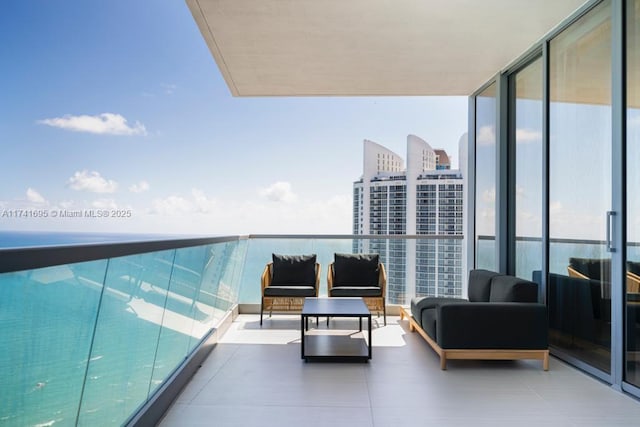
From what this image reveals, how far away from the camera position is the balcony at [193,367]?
4.77 ft

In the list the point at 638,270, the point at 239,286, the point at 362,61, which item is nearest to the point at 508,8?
the point at 362,61

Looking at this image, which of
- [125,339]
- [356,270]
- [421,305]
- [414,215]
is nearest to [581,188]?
[421,305]

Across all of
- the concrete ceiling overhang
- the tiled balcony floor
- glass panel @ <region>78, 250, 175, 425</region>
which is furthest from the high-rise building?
glass panel @ <region>78, 250, 175, 425</region>

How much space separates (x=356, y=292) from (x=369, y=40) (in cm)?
305

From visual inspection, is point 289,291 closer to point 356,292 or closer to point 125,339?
point 356,292

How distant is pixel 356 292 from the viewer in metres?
5.77

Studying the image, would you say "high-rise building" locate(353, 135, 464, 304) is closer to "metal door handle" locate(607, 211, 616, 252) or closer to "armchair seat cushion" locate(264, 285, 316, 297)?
"armchair seat cushion" locate(264, 285, 316, 297)

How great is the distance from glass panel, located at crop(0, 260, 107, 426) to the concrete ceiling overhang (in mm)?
2817

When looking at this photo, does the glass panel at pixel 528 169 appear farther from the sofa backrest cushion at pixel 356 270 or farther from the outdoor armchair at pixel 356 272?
the sofa backrest cushion at pixel 356 270

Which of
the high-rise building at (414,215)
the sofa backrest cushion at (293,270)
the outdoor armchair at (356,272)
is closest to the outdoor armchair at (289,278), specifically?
the sofa backrest cushion at (293,270)

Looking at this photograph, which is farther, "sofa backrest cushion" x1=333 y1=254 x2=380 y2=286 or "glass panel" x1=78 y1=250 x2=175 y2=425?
"sofa backrest cushion" x1=333 y1=254 x2=380 y2=286

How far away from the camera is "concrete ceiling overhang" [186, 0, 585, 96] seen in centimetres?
380

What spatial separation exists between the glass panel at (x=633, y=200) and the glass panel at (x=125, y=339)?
130 inches

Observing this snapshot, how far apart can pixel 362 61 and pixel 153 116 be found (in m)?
25.8
